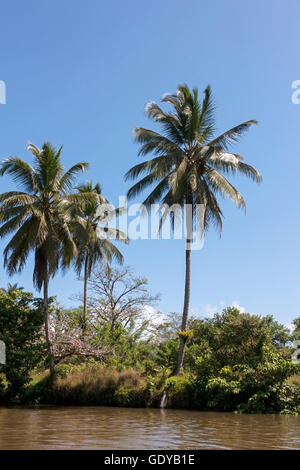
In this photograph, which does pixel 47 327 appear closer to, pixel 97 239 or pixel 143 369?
pixel 143 369

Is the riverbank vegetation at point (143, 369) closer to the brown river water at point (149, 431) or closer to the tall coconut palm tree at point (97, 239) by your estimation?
the brown river water at point (149, 431)

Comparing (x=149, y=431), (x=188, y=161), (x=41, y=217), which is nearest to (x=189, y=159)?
(x=188, y=161)

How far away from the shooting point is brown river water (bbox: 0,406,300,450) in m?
8.90

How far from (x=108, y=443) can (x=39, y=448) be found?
1.34 metres

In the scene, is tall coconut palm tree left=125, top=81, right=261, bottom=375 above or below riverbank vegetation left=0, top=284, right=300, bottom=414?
above

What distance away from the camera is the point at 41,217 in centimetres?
2136

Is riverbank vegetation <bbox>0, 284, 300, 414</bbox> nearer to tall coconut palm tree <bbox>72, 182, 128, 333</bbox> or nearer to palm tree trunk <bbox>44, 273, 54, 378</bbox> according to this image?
palm tree trunk <bbox>44, 273, 54, 378</bbox>

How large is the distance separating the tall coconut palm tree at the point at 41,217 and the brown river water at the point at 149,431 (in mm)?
8532

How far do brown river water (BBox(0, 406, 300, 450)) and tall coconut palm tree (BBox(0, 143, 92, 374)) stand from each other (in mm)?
8532

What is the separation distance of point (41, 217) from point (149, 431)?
1258 centimetres

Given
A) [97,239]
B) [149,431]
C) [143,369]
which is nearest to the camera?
[149,431]

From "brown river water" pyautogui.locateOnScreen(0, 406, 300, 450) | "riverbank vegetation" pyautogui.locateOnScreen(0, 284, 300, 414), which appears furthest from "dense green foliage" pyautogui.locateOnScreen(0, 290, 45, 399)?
"brown river water" pyautogui.locateOnScreen(0, 406, 300, 450)

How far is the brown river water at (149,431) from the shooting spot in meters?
8.90

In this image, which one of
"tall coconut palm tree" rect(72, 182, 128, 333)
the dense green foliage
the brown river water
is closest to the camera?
the brown river water
